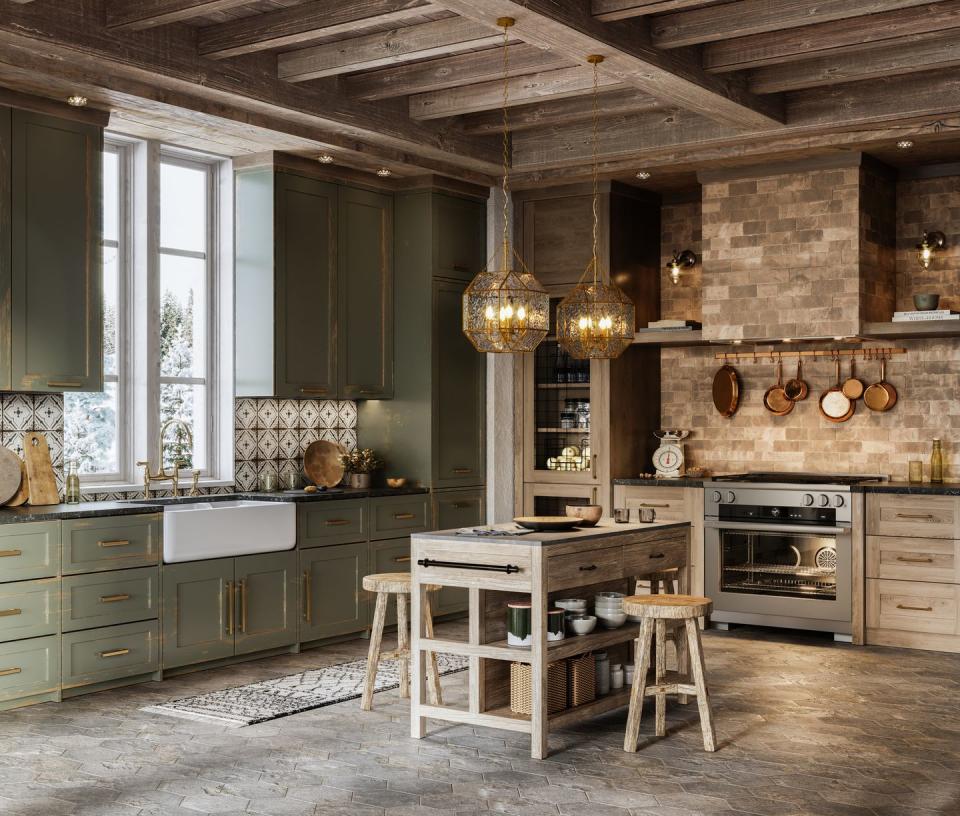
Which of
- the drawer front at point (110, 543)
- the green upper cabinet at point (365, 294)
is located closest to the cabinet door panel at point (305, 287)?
the green upper cabinet at point (365, 294)

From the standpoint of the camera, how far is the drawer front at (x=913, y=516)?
668 cm

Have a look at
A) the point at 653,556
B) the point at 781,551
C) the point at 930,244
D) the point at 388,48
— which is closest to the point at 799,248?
the point at 930,244

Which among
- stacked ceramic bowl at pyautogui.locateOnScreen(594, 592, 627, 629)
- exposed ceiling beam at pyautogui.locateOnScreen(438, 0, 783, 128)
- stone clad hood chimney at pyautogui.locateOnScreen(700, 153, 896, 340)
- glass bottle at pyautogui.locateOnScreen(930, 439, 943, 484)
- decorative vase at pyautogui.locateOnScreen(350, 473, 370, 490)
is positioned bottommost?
stacked ceramic bowl at pyautogui.locateOnScreen(594, 592, 627, 629)

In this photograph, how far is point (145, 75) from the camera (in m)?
5.46

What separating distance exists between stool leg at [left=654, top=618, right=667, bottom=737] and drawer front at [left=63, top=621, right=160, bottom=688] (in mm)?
2501

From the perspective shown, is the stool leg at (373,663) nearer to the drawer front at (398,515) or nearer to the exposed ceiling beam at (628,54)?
the drawer front at (398,515)

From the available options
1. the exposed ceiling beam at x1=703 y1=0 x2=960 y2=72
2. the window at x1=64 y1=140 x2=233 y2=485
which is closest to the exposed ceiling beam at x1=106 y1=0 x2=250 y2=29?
the window at x1=64 y1=140 x2=233 y2=485

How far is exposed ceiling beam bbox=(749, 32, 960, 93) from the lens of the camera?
225 inches

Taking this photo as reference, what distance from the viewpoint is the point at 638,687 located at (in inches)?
187

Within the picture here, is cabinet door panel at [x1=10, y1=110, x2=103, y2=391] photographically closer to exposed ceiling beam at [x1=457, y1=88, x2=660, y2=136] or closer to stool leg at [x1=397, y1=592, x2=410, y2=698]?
stool leg at [x1=397, y1=592, x2=410, y2=698]

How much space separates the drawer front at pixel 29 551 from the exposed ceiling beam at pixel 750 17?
3.58 m

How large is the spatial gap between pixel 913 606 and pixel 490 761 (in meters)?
3.29

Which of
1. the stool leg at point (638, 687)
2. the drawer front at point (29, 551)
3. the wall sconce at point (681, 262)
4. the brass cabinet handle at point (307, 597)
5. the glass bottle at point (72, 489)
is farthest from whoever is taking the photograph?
the wall sconce at point (681, 262)

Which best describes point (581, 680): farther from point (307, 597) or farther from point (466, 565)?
point (307, 597)
